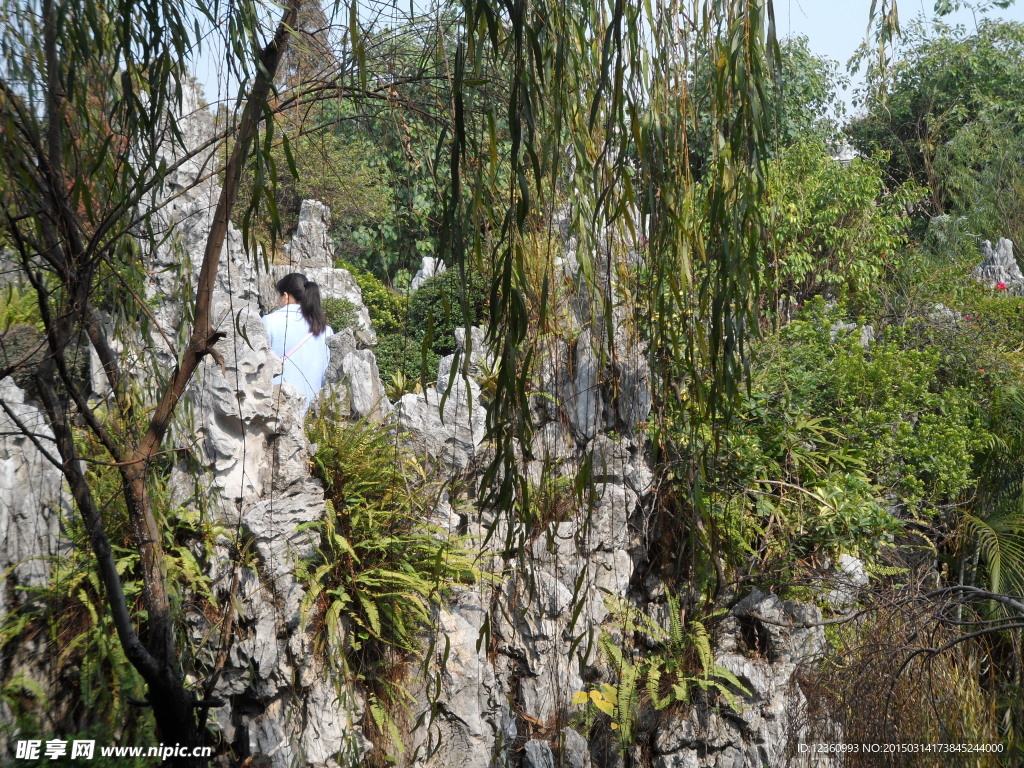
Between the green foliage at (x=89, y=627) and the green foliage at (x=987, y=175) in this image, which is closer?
the green foliage at (x=89, y=627)

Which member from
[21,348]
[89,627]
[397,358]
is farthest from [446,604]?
[397,358]

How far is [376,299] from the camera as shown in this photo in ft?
30.4

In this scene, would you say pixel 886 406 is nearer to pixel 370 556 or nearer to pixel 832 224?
pixel 832 224

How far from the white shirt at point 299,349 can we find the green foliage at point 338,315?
2.72 metres

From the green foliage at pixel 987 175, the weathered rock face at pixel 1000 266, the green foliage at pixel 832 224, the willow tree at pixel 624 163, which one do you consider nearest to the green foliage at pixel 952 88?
the green foliage at pixel 987 175

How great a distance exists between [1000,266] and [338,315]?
21.8ft

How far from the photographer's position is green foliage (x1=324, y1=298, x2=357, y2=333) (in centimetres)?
779

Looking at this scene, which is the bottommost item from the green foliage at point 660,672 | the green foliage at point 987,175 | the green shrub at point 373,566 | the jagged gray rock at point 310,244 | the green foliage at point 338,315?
the green foliage at point 660,672

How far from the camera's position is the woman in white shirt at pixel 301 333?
490 centimetres

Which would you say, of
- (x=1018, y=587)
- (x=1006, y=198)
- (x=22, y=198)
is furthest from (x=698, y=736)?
(x=1006, y=198)

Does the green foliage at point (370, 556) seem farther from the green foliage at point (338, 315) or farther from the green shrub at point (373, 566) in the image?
the green foliage at point (338, 315)

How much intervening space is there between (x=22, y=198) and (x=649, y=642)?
12.7 ft

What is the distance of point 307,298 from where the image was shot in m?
4.93

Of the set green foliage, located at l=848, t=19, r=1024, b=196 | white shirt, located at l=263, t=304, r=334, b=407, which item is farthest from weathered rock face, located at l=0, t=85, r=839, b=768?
green foliage, located at l=848, t=19, r=1024, b=196
